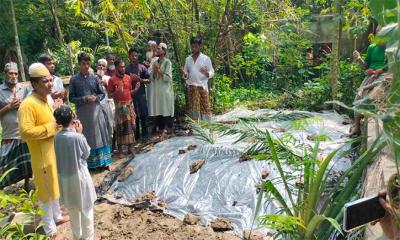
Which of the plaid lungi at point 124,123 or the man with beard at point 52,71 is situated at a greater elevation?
the man with beard at point 52,71

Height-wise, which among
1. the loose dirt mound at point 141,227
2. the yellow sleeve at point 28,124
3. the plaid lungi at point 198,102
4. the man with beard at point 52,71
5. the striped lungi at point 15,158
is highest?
the man with beard at point 52,71

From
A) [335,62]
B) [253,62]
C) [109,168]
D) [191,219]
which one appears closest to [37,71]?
[191,219]

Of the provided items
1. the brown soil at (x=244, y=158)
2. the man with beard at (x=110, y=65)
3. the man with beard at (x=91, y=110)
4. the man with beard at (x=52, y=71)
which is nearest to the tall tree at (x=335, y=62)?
the brown soil at (x=244, y=158)

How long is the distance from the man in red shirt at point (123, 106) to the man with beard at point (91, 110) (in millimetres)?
313

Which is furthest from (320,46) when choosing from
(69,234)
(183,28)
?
(69,234)

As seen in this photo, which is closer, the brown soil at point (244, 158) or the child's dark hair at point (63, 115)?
the child's dark hair at point (63, 115)

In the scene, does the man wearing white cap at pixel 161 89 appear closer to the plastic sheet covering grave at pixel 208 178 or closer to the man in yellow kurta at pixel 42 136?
the plastic sheet covering grave at pixel 208 178

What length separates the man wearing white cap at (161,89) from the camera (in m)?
5.96

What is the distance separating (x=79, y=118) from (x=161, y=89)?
1.49 meters

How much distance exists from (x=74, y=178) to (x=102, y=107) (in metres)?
2.07

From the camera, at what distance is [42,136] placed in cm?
335

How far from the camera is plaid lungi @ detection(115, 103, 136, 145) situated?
5582 mm

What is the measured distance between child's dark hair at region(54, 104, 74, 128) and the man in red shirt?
222 centimetres

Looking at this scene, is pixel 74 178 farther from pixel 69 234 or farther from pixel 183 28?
pixel 183 28
